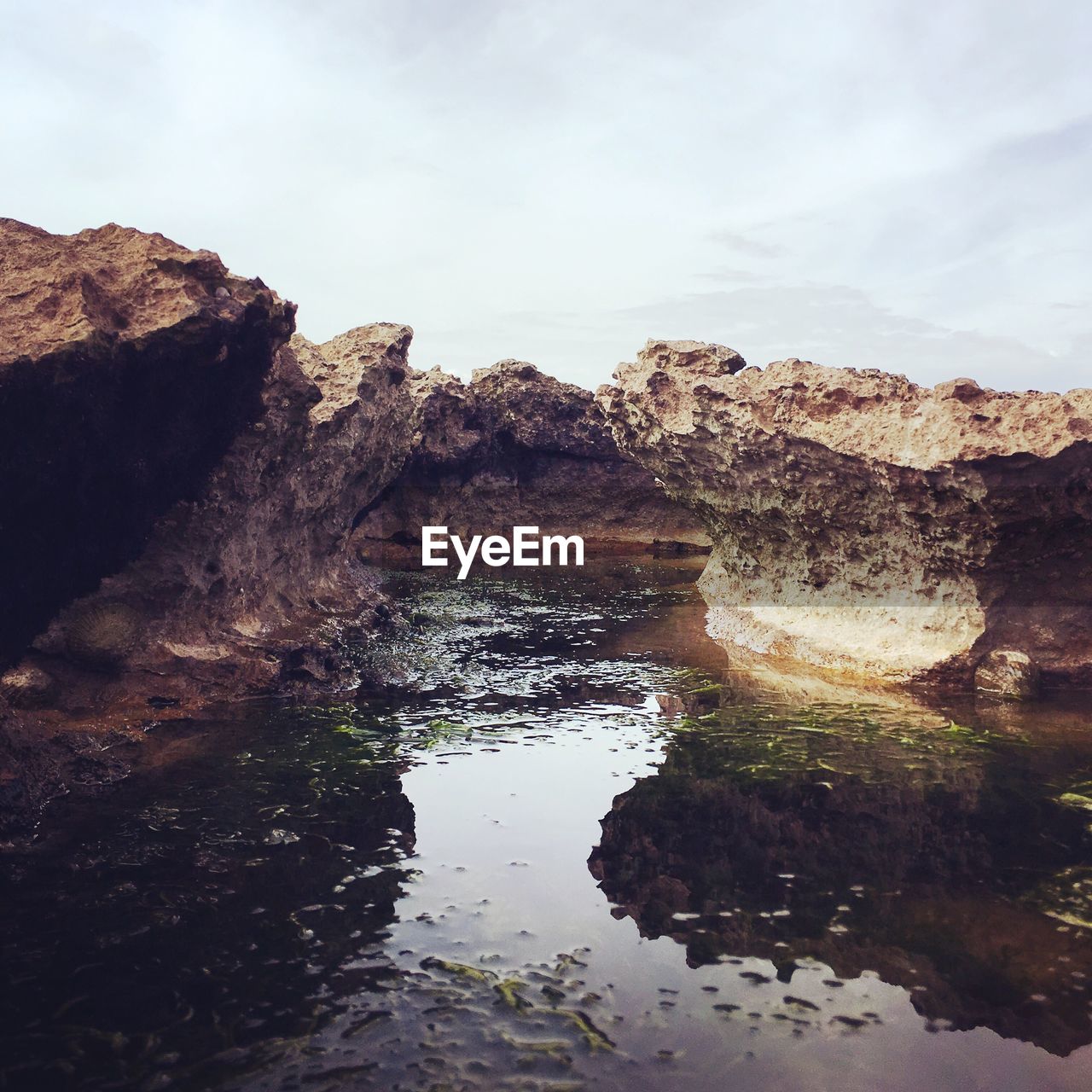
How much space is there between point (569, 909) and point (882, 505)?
12.0 meters

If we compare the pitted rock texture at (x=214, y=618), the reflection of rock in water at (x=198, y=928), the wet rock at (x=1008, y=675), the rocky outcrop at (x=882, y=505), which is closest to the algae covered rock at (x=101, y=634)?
the pitted rock texture at (x=214, y=618)

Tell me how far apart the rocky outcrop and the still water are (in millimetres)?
2596

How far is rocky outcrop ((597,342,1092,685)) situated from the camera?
16.2m

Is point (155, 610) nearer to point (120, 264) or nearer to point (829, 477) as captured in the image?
point (120, 264)

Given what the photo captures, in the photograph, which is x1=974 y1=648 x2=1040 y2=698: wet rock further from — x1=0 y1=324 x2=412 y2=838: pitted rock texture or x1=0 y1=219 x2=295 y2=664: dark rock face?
x1=0 y1=219 x2=295 y2=664: dark rock face

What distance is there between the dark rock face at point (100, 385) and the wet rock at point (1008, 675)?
13061 mm

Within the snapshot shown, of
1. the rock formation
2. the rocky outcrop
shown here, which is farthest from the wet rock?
the rock formation

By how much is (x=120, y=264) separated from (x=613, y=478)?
37438 mm

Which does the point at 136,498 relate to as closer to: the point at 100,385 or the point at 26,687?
the point at 100,385

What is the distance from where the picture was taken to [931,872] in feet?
31.3

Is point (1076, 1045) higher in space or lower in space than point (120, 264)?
lower

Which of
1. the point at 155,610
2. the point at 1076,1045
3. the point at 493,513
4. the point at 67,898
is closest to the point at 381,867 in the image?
the point at 67,898

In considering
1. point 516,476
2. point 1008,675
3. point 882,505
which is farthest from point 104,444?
point 516,476

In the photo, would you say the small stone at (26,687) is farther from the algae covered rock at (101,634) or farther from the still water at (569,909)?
the still water at (569,909)
